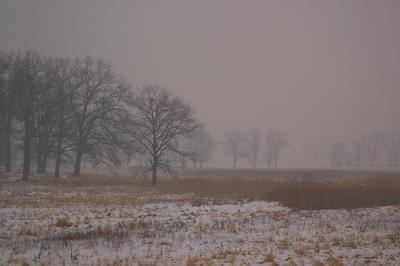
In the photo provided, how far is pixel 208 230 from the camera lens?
1289cm

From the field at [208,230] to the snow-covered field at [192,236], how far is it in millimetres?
30

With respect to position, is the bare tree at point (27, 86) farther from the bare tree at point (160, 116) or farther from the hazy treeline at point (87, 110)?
the bare tree at point (160, 116)

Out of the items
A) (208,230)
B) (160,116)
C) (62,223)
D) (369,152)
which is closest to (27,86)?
(160,116)

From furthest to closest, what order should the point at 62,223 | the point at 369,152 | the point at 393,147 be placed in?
the point at 369,152 → the point at 393,147 → the point at 62,223

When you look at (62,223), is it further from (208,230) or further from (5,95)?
(5,95)

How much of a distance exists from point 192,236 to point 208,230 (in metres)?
1.22

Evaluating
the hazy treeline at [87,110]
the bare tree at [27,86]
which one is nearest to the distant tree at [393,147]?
the hazy treeline at [87,110]

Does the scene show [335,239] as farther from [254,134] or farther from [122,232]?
[254,134]

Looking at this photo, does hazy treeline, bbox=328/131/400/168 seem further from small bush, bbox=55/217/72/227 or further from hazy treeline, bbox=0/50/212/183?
small bush, bbox=55/217/72/227

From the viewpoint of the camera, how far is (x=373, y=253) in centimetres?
940

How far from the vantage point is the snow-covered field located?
8914 mm

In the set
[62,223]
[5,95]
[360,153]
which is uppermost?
[5,95]

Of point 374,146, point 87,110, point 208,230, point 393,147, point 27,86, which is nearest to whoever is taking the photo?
point 208,230

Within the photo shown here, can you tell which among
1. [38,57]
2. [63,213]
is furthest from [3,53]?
[63,213]
